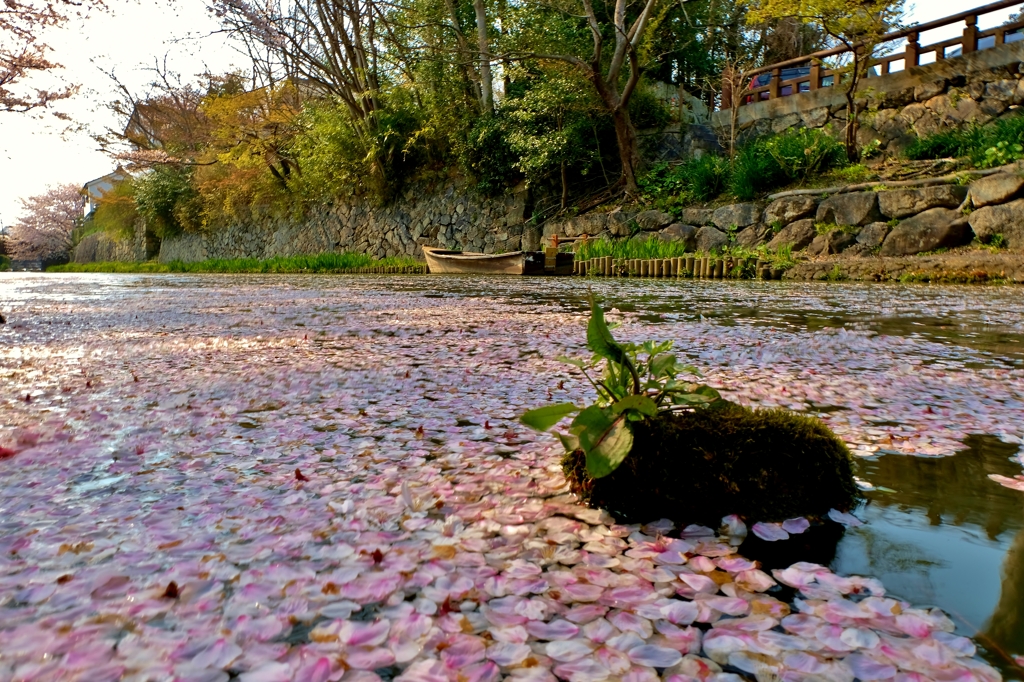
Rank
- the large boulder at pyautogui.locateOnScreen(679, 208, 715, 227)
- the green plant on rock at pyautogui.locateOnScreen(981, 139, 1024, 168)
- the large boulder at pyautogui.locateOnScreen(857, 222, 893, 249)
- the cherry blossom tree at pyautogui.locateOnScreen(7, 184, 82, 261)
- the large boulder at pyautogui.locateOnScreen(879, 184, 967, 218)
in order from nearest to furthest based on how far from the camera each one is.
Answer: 1. the large boulder at pyautogui.locateOnScreen(879, 184, 967, 218)
2. the green plant on rock at pyautogui.locateOnScreen(981, 139, 1024, 168)
3. the large boulder at pyautogui.locateOnScreen(857, 222, 893, 249)
4. the large boulder at pyautogui.locateOnScreen(679, 208, 715, 227)
5. the cherry blossom tree at pyautogui.locateOnScreen(7, 184, 82, 261)

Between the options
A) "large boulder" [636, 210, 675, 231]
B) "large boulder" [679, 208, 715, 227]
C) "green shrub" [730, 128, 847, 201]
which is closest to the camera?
"green shrub" [730, 128, 847, 201]

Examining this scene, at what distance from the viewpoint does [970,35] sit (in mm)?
12312

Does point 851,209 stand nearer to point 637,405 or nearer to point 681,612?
point 637,405

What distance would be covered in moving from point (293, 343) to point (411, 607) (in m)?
3.24

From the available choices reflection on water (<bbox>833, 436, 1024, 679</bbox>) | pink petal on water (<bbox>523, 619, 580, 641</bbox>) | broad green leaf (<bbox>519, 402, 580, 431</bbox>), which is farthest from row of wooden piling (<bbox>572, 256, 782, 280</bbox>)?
pink petal on water (<bbox>523, 619, 580, 641</bbox>)

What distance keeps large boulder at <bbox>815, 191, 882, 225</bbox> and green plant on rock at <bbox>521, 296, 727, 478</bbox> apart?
34.5ft

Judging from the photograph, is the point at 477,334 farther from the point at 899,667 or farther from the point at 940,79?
the point at 940,79

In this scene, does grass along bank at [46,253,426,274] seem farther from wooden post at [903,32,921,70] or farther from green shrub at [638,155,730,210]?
wooden post at [903,32,921,70]

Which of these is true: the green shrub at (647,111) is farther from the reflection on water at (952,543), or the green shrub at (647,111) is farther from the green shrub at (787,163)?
the reflection on water at (952,543)

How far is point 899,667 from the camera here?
840mm

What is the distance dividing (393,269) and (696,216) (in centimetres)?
717

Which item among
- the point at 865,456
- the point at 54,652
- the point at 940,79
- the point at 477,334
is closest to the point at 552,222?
the point at 940,79

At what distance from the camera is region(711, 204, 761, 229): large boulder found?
11.9m

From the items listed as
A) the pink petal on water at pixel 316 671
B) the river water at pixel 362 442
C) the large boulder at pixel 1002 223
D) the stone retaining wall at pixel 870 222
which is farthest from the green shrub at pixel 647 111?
the pink petal on water at pixel 316 671
